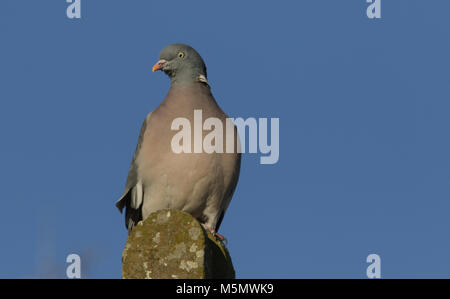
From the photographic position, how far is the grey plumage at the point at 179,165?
461 inches

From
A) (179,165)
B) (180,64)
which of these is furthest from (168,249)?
(180,64)

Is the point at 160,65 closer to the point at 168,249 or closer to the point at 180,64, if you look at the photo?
the point at 180,64

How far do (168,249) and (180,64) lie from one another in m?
3.80

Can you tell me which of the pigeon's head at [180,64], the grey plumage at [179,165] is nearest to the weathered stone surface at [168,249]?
the grey plumage at [179,165]

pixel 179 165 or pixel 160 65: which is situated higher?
pixel 160 65

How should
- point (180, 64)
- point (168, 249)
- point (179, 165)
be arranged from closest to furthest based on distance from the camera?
point (168, 249) < point (179, 165) < point (180, 64)

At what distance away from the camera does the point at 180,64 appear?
1243cm

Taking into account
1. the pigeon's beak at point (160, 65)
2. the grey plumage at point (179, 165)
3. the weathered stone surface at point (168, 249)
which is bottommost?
the weathered stone surface at point (168, 249)

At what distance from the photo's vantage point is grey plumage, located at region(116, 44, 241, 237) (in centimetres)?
1171

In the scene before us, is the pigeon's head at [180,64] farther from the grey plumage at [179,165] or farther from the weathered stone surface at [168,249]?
the weathered stone surface at [168,249]

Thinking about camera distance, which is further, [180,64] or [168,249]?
[180,64]
